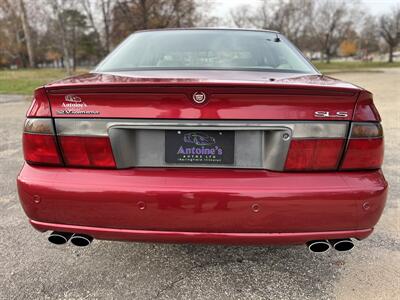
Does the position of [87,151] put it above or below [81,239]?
above

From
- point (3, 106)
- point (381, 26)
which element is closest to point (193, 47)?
point (3, 106)

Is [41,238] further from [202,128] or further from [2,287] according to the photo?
[202,128]

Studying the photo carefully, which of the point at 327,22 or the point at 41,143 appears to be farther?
the point at 327,22

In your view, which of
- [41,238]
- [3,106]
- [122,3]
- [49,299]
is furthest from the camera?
[122,3]

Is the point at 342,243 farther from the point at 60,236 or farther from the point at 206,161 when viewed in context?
the point at 60,236

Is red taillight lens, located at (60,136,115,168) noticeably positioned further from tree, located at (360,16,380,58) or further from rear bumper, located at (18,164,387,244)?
tree, located at (360,16,380,58)

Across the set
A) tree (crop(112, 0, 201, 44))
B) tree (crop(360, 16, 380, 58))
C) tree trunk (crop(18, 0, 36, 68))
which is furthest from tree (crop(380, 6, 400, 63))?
tree trunk (crop(18, 0, 36, 68))

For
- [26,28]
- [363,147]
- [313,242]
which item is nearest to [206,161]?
[313,242]

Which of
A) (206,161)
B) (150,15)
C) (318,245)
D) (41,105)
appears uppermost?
(150,15)

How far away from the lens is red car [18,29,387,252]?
189cm

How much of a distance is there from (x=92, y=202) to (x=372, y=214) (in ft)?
4.84

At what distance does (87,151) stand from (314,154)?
119 cm

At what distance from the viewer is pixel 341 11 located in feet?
179

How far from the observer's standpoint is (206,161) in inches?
76.9
